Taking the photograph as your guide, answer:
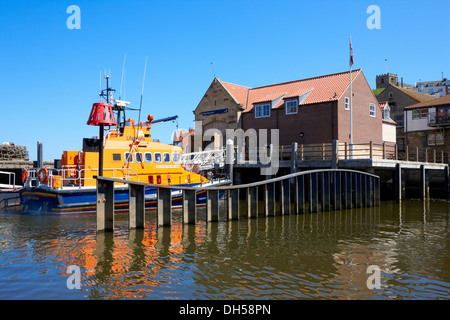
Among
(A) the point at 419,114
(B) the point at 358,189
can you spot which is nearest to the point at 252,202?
(B) the point at 358,189

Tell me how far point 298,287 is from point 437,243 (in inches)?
262

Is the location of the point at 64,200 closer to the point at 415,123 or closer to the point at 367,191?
the point at 367,191

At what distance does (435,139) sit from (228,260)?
126 feet

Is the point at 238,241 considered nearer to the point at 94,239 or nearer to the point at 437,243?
the point at 94,239

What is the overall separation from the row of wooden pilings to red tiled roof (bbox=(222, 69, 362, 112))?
10.4m

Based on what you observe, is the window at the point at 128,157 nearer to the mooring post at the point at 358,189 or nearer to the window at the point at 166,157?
the window at the point at 166,157

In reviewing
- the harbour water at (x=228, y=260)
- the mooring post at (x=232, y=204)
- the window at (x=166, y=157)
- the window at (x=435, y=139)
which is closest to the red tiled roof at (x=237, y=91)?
the window at (x=166, y=157)

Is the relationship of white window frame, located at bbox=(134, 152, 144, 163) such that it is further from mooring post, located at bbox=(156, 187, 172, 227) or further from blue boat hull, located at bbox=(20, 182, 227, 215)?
mooring post, located at bbox=(156, 187, 172, 227)

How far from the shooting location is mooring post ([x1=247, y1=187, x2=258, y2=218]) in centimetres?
1634

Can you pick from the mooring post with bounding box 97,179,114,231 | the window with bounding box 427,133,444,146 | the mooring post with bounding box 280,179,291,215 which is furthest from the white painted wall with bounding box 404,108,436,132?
the mooring post with bounding box 97,179,114,231

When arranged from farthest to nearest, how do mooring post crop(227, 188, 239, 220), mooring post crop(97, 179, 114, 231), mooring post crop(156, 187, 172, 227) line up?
mooring post crop(227, 188, 239, 220) < mooring post crop(156, 187, 172, 227) < mooring post crop(97, 179, 114, 231)

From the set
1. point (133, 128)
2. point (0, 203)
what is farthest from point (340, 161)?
point (0, 203)

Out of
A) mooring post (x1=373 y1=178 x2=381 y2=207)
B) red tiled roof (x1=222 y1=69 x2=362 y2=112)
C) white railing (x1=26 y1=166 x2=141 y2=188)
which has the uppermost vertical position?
red tiled roof (x1=222 y1=69 x2=362 y2=112)

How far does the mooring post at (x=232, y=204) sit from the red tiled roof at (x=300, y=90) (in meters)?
16.5
